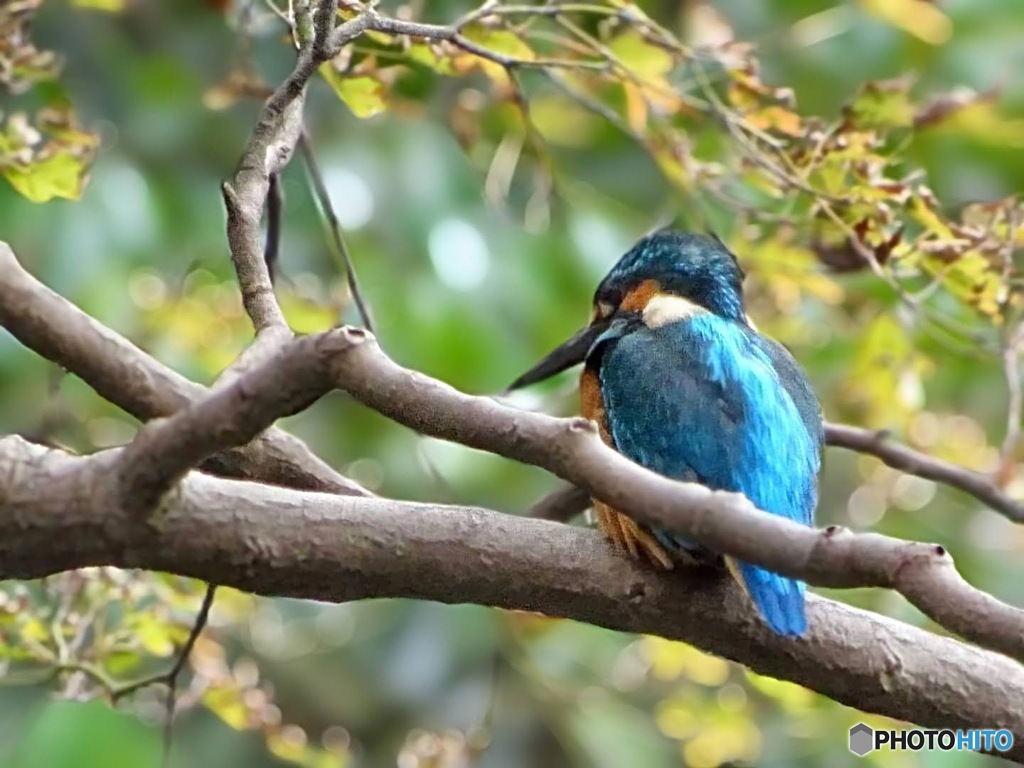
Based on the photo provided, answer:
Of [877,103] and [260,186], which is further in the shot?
[877,103]

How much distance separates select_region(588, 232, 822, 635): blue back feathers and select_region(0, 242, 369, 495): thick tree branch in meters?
0.24

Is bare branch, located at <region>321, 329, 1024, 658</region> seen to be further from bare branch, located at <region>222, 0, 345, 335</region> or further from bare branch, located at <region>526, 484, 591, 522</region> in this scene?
bare branch, located at <region>526, 484, 591, 522</region>

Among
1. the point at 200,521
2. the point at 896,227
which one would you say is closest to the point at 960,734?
the point at 896,227

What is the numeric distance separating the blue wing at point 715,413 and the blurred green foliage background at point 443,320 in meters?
0.23

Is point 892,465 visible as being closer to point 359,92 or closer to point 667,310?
point 667,310

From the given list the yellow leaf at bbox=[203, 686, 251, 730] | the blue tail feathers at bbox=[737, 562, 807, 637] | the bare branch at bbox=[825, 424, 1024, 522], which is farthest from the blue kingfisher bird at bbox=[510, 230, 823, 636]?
the yellow leaf at bbox=[203, 686, 251, 730]

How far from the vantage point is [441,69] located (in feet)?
3.32

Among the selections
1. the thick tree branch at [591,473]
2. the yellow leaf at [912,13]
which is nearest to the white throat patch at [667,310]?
the thick tree branch at [591,473]

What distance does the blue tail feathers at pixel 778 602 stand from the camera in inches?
30.2

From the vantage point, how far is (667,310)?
40.9 inches

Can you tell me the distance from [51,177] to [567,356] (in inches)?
17.3

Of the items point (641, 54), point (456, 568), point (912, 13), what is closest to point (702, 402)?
point (456, 568)

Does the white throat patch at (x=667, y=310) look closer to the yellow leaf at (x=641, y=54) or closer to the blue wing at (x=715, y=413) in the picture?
the blue wing at (x=715, y=413)

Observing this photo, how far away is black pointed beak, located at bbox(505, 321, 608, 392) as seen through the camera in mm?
1112
